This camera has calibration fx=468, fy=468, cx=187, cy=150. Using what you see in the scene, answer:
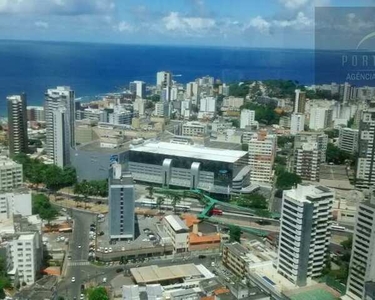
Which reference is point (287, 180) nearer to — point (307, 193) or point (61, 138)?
point (307, 193)

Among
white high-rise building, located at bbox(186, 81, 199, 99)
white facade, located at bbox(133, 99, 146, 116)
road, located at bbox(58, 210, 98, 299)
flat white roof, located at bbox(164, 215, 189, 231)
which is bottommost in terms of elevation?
road, located at bbox(58, 210, 98, 299)

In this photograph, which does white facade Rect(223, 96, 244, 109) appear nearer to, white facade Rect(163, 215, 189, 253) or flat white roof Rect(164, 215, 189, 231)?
flat white roof Rect(164, 215, 189, 231)

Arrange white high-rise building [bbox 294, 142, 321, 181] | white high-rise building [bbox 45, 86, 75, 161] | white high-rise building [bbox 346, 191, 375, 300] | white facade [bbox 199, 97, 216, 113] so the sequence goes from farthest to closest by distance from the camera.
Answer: white facade [bbox 199, 97, 216, 113]
white high-rise building [bbox 45, 86, 75, 161]
white high-rise building [bbox 294, 142, 321, 181]
white high-rise building [bbox 346, 191, 375, 300]

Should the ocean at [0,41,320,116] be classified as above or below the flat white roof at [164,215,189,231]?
above

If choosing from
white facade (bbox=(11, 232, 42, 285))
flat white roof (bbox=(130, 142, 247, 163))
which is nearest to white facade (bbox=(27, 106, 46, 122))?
flat white roof (bbox=(130, 142, 247, 163))

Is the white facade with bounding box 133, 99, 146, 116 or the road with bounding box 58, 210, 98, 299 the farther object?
the white facade with bounding box 133, 99, 146, 116

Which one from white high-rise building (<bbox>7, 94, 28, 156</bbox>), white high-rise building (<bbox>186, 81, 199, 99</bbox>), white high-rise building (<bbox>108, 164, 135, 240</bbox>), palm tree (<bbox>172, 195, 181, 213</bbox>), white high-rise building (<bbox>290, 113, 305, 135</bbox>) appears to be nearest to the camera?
white high-rise building (<bbox>108, 164, 135, 240</bbox>)
